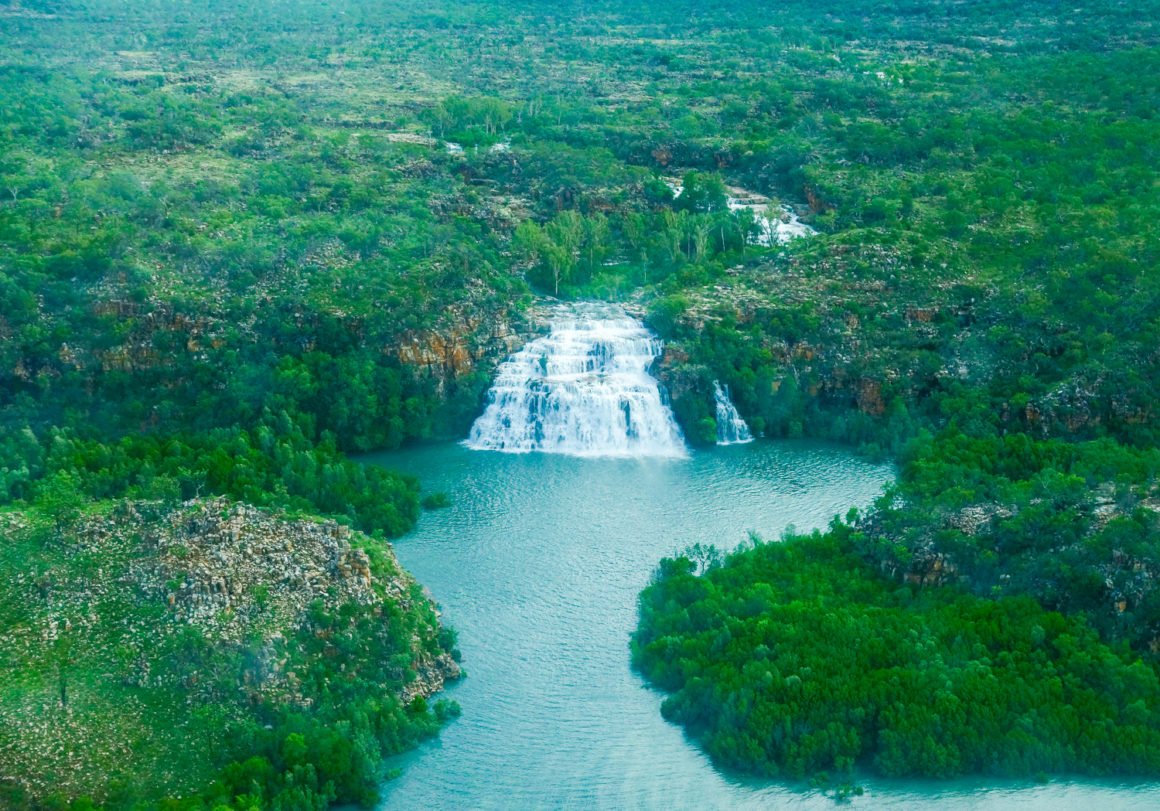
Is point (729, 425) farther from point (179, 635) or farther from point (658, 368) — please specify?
point (179, 635)

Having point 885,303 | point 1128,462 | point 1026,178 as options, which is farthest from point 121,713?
point 1026,178

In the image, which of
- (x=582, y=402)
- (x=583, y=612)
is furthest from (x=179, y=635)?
(x=582, y=402)

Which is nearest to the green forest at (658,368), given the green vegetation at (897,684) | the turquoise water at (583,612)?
the green vegetation at (897,684)

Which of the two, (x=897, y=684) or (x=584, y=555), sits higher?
(x=897, y=684)

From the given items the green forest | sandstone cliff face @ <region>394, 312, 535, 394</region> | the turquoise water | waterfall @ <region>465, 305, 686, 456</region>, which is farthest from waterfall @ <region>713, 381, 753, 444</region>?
sandstone cliff face @ <region>394, 312, 535, 394</region>

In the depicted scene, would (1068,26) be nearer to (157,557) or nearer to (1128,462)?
(1128,462)

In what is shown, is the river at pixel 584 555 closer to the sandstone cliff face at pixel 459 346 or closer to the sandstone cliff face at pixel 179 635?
the sandstone cliff face at pixel 459 346
